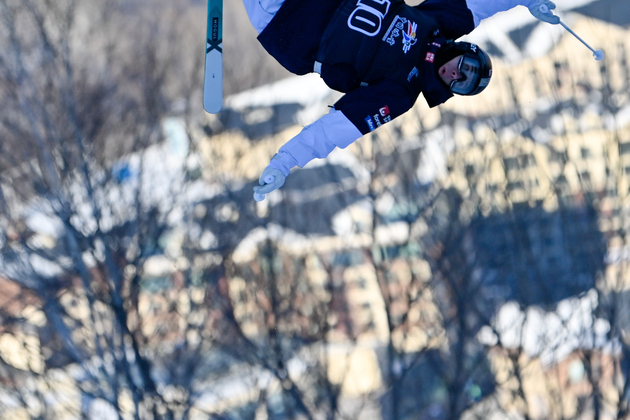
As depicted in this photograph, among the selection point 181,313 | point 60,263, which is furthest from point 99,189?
point 181,313

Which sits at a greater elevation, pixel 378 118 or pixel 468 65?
pixel 468 65

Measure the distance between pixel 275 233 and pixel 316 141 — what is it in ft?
27.4

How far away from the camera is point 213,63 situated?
3.83 meters

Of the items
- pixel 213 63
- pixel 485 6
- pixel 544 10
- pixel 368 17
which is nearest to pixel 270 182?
pixel 368 17

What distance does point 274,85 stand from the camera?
1230cm

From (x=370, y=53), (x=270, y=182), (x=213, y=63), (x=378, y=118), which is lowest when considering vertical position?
(x=270, y=182)

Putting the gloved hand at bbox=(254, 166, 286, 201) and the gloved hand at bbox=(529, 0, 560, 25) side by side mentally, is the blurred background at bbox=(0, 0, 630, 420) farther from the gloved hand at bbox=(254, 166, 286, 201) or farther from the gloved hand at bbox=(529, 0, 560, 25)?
the gloved hand at bbox=(254, 166, 286, 201)

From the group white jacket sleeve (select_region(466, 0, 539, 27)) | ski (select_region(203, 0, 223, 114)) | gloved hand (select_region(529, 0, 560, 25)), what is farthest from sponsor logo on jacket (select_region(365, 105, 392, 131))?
gloved hand (select_region(529, 0, 560, 25))

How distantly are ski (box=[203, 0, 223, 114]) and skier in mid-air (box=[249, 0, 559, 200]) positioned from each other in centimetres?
59

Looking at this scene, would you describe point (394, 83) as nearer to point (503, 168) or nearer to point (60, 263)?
point (503, 168)

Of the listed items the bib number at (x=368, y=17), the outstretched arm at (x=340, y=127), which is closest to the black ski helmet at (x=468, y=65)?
the outstretched arm at (x=340, y=127)

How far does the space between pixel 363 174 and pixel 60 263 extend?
6.33m

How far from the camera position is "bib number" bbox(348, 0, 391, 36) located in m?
3.13

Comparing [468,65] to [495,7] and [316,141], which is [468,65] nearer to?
[495,7]
